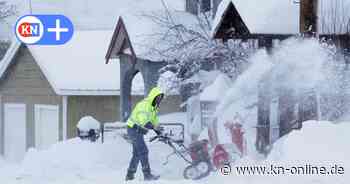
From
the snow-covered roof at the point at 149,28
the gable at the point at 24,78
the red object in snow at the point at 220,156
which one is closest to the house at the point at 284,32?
the red object in snow at the point at 220,156

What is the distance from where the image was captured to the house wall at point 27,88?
1148 inches

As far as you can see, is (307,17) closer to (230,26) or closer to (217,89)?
(230,26)

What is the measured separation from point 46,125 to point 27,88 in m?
2.03

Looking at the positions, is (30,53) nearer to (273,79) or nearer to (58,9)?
(58,9)

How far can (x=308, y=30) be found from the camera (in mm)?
13750

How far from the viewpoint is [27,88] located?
30.0m

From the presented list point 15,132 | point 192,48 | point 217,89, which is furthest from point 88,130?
point 15,132

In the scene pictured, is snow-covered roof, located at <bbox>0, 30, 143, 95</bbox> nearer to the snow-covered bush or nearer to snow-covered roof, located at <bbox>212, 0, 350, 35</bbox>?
the snow-covered bush

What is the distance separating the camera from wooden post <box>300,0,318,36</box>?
13.7 meters

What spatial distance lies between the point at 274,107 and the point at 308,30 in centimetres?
230

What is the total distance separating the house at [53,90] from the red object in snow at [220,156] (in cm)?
1217

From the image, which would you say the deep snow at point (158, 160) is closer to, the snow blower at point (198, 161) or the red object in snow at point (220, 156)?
the snow blower at point (198, 161)

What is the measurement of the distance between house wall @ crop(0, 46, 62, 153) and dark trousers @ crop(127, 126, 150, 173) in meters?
15.5

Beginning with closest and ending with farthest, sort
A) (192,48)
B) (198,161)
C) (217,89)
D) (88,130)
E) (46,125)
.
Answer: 1. (198,161)
2. (217,89)
3. (192,48)
4. (88,130)
5. (46,125)
